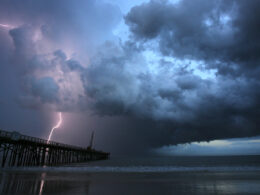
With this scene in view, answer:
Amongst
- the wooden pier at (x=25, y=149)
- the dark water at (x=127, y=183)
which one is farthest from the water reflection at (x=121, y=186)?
the wooden pier at (x=25, y=149)

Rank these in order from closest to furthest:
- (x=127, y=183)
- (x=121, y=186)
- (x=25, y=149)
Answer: (x=121, y=186) < (x=127, y=183) < (x=25, y=149)

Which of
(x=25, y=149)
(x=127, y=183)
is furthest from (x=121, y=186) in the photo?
(x=25, y=149)

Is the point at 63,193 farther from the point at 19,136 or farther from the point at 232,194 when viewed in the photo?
the point at 19,136

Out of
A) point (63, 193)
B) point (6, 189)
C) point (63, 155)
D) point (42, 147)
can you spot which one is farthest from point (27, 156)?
point (63, 193)

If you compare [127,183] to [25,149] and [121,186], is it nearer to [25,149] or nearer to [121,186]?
[121,186]

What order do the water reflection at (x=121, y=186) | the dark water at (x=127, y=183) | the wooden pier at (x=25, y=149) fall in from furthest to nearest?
1. the wooden pier at (x=25, y=149)
2. the dark water at (x=127, y=183)
3. the water reflection at (x=121, y=186)

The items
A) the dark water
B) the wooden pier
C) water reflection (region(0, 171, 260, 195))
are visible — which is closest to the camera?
water reflection (region(0, 171, 260, 195))

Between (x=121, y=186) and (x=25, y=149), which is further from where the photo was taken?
(x=25, y=149)

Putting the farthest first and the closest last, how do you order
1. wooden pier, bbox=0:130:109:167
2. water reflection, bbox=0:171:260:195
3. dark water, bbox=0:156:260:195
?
wooden pier, bbox=0:130:109:167
dark water, bbox=0:156:260:195
water reflection, bbox=0:171:260:195

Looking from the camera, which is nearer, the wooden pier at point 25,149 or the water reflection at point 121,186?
the water reflection at point 121,186

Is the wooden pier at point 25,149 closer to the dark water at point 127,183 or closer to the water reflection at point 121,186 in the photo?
the dark water at point 127,183

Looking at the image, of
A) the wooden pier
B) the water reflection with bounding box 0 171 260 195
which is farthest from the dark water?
the wooden pier

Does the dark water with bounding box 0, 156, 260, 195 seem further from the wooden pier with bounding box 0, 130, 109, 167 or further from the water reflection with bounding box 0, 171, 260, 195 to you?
the wooden pier with bounding box 0, 130, 109, 167

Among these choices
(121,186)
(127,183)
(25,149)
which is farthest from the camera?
(25,149)
